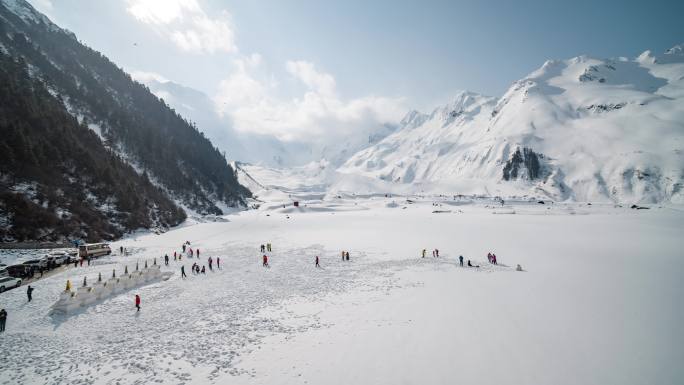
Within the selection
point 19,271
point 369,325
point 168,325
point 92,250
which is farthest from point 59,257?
point 369,325

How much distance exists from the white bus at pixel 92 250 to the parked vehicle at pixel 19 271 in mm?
8794

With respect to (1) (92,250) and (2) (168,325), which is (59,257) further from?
(2) (168,325)

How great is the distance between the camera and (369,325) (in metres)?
22.9

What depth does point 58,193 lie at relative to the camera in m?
58.7

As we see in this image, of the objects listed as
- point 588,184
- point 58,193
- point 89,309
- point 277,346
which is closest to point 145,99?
point 58,193

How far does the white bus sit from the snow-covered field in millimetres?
2050

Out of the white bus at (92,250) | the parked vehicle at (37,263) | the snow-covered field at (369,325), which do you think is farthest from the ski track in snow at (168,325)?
the white bus at (92,250)

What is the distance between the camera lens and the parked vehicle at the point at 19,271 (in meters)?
32.7

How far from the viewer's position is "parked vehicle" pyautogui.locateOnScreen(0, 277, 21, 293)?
2853 centimetres

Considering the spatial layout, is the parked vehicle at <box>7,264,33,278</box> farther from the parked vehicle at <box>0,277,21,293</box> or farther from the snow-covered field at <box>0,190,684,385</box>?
the parked vehicle at <box>0,277,21,293</box>

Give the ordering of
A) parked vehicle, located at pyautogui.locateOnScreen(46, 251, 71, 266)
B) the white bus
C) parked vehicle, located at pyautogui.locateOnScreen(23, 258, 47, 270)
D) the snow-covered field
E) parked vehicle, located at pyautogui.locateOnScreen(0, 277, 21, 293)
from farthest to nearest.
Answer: the white bus, parked vehicle, located at pyautogui.locateOnScreen(46, 251, 71, 266), parked vehicle, located at pyautogui.locateOnScreen(23, 258, 47, 270), parked vehicle, located at pyautogui.locateOnScreen(0, 277, 21, 293), the snow-covered field

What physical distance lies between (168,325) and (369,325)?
14165 millimetres

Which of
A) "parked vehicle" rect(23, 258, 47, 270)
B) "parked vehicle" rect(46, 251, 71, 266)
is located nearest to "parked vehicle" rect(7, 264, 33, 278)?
"parked vehicle" rect(23, 258, 47, 270)

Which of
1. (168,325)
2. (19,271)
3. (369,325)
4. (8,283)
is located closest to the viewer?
(168,325)
